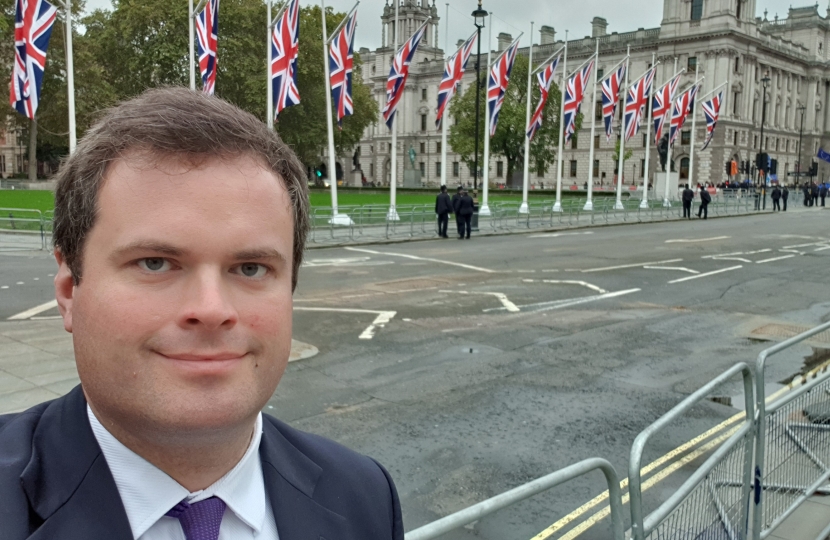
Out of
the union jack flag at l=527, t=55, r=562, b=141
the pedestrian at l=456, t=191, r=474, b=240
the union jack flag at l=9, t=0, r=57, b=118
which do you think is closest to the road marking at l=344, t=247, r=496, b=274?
the pedestrian at l=456, t=191, r=474, b=240

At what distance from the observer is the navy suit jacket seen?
1132 millimetres

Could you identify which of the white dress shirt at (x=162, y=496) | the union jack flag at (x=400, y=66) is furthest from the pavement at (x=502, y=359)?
the union jack flag at (x=400, y=66)

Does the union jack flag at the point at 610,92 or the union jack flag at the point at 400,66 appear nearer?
the union jack flag at the point at 400,66

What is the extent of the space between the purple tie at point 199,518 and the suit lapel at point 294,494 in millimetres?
134

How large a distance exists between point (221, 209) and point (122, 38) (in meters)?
61.0

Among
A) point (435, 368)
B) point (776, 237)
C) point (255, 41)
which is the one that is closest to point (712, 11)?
point (255, 41)

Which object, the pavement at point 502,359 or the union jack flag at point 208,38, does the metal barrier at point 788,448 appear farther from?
the union jack flag at point 208,38

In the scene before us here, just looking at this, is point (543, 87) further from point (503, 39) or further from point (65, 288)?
point (503, 39)

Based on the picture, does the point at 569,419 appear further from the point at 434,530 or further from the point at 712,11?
the point at 712,11

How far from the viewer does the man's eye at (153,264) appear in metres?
1.22

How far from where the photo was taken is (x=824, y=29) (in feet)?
373

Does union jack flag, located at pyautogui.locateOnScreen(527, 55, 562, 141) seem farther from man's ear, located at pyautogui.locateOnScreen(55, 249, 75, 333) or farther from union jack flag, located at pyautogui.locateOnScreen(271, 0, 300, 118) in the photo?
man's ear, located at pyautogui.locateOnScreen(55, 249, 75, 333)

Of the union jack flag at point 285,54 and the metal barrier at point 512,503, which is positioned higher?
the union jack flag at point 285,54

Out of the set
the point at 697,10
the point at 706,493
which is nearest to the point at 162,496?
the point at 706,493
